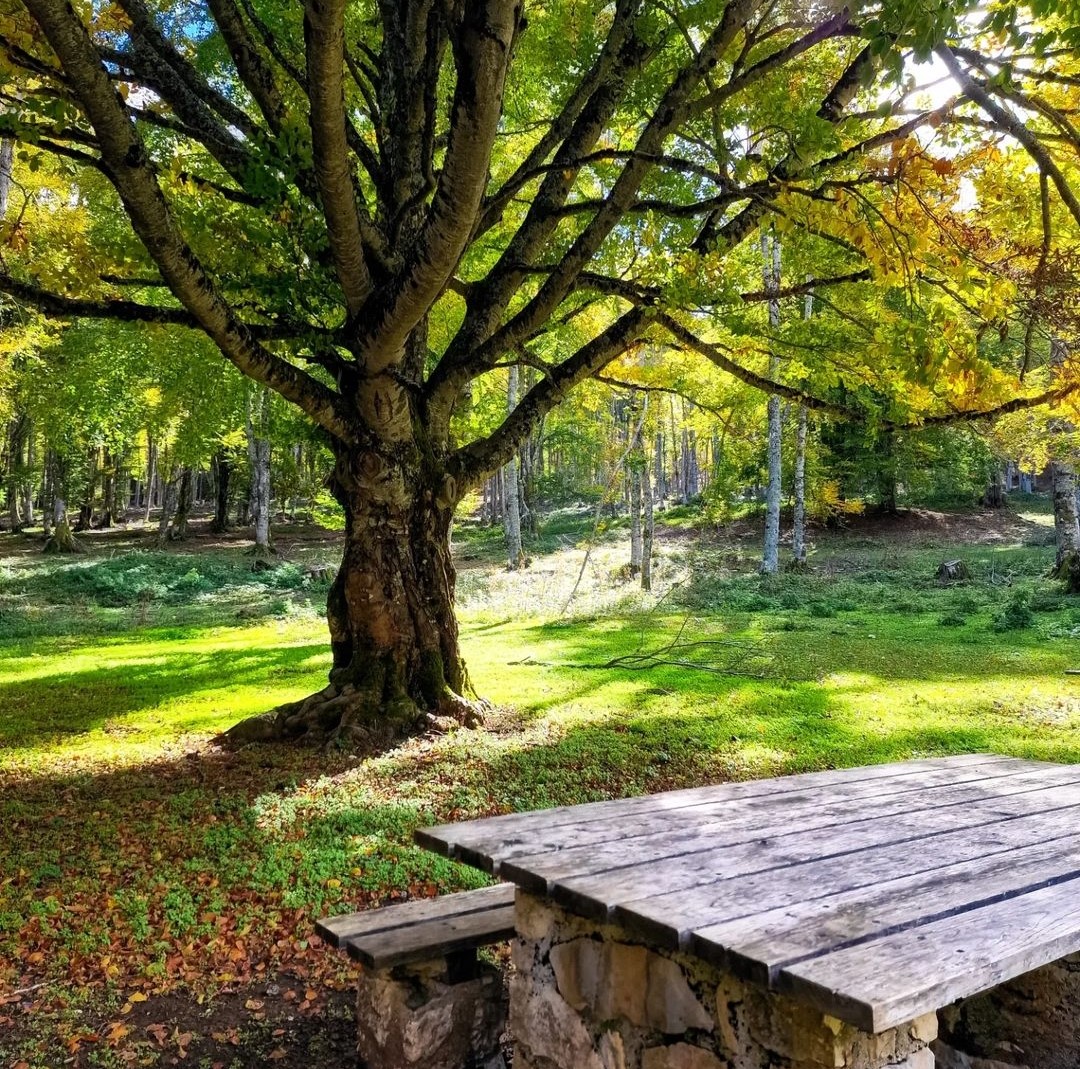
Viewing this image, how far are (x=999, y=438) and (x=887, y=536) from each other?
1758cm

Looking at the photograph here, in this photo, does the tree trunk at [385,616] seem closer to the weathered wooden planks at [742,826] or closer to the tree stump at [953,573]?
the weathered wooden planks at [742,826]

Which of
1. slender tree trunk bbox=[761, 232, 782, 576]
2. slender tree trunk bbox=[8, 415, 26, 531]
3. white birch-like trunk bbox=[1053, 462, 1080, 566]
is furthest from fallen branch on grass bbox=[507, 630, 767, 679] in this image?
slender tree trunk bbox=[8, 415, 26, 531]

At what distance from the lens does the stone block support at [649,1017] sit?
6.55ft

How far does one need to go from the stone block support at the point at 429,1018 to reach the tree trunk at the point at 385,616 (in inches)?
134

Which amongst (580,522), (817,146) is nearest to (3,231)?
(817,146)

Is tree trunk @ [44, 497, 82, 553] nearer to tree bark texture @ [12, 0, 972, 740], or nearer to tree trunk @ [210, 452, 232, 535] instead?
tree trunk @ [210, 452, 232, 535]

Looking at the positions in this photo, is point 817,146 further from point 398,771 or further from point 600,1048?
point 398,771

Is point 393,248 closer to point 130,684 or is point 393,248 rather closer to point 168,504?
point 130,684

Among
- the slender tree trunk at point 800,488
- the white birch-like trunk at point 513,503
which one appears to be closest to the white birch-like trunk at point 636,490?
the white birch-like trunk at point 513,503

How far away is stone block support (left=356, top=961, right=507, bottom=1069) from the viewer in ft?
9.71

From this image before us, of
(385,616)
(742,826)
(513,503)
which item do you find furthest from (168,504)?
(742,826)

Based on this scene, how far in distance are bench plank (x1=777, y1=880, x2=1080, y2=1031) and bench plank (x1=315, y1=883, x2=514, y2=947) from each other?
5.72 ft

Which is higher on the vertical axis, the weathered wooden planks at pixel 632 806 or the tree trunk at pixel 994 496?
the tree trunk at pixel 994 496

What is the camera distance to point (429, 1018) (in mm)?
2990
